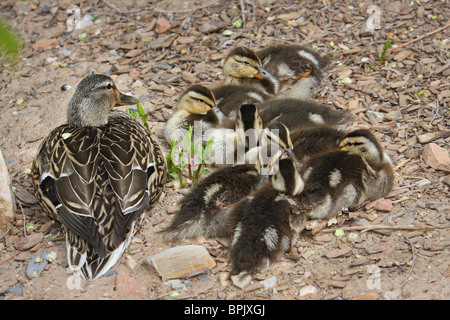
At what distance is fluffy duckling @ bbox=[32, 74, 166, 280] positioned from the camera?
3.30 meters

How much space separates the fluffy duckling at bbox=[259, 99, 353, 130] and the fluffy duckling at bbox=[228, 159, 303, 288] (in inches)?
36.7

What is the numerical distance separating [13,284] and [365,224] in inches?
91.0

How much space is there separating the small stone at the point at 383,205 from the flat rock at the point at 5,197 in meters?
2.59

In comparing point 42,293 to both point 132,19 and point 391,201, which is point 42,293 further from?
point 132,19

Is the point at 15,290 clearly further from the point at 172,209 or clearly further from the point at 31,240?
the point at 172,209

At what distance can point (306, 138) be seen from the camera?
13.7 feet

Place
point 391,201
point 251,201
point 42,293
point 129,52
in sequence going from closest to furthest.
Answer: point 42,293 < point 251,201 < point 391,201 < point 129,52

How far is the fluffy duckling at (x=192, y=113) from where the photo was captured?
15.0ft

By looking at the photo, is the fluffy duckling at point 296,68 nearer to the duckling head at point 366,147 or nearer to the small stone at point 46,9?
the duckling head at point 366,147

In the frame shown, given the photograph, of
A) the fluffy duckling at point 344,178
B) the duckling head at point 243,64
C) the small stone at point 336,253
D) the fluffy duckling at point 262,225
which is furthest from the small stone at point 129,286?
the duckling head at point 243,64

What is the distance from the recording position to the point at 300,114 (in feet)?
14.7

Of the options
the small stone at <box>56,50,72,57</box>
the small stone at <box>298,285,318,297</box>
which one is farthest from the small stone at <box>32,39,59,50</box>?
the small stone at <box>298,285,318,297</box>

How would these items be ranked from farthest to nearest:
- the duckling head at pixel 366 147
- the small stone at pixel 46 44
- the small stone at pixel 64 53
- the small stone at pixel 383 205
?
the small stone at pixel 46 44, the small stone at pixel 64 53, the duckling head at pixel 366 147, the small stone at pixel 383 205

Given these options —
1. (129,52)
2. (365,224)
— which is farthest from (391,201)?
(129,52)
